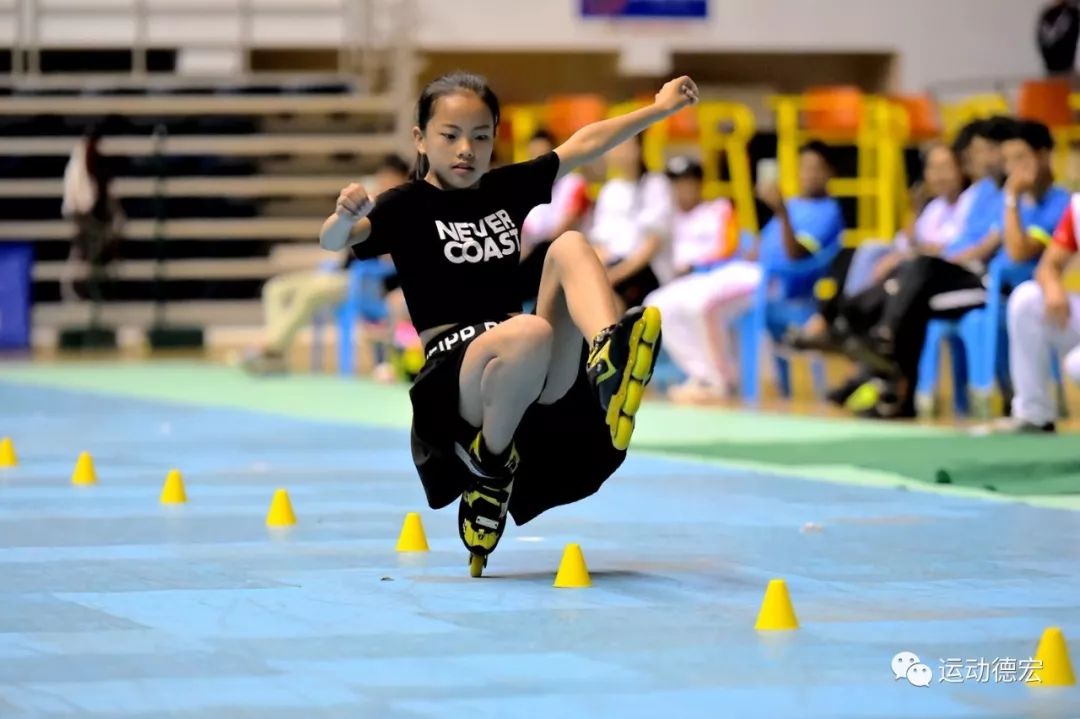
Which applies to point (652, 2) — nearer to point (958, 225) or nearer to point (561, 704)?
point (958, 225)

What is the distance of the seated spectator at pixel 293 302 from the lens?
15.3 metres

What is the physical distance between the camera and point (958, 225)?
36.0 ft

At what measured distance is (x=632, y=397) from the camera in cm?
470

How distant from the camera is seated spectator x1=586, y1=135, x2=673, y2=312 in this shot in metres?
12.5

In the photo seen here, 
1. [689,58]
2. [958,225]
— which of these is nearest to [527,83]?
[689,58]

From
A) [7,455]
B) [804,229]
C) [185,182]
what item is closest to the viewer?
[7,455]

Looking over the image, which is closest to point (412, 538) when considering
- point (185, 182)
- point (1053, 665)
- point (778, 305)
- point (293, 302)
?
point (1053, 665)

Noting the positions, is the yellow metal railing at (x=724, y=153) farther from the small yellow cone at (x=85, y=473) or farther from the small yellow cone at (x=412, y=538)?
the small yellow cone at (x=412, y=538)

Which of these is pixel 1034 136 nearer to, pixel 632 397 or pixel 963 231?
pixel 963 231

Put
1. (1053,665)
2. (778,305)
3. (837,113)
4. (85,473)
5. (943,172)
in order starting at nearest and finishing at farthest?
1. (1053,665)
2. (85,473)
3. (943,172)
4. (778,305)
5. (837,113)

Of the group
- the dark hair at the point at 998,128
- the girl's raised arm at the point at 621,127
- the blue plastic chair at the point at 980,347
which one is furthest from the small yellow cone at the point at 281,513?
the dark hair at the point at 998,128

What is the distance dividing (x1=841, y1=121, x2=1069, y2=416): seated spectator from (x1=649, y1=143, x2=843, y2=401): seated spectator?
1.01 m

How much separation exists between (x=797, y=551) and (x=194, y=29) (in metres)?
17.4

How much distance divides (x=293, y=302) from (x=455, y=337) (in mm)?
10529
